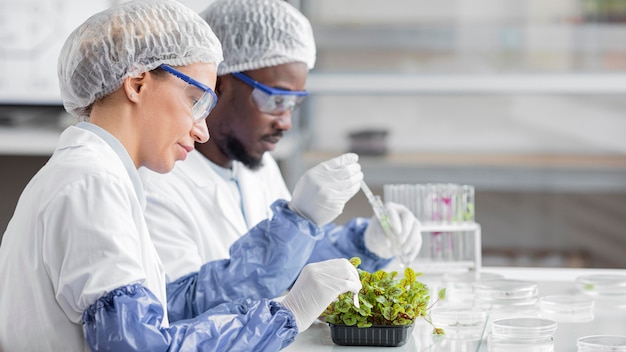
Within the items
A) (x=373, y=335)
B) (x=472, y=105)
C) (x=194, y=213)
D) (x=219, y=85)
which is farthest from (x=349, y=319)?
(x=472, y=105)

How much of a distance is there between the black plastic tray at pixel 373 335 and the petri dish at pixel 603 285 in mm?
631

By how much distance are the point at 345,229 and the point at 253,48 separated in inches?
20.8

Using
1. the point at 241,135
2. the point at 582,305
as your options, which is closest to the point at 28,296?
the point at 241,135

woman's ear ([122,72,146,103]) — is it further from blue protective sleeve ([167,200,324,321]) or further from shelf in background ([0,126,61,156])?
shelf in background ([0,126,61,156])

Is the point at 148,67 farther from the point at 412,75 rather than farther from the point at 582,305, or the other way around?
the point at 412,75

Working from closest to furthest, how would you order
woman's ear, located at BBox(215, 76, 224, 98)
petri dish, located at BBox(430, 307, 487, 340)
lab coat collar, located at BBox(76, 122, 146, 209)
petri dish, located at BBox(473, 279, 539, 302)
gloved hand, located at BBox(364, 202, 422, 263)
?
lab coat collar, located at BBox(76, 122, 146, 209)
petri dish, located at BBox(430, 307, 487, 340)
petri dish, located at BBox(473, 279, 539, 302)
gloved hand, located at BBox(364, 202, 422, 263)
woman's ear, located at BBox(215, 76, 224, 98)

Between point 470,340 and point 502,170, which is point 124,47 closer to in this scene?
point 470,340

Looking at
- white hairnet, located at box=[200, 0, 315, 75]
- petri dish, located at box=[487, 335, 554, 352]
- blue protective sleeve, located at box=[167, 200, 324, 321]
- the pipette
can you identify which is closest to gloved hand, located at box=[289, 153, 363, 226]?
blue protective sleeve, located at box=[167, 200, 324, 321]

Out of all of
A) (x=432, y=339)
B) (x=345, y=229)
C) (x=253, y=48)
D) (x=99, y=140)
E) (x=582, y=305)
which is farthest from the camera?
(x=345, y=229)

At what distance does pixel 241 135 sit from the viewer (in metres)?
2.28

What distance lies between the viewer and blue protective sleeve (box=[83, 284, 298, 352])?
4.46 feet

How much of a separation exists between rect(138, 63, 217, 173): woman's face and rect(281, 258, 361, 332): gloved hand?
31cm

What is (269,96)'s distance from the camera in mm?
2258

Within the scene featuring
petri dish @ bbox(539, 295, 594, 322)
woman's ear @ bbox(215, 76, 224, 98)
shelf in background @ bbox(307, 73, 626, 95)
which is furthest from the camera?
shelf in background @ bbox(307, 73, 626, 95)
